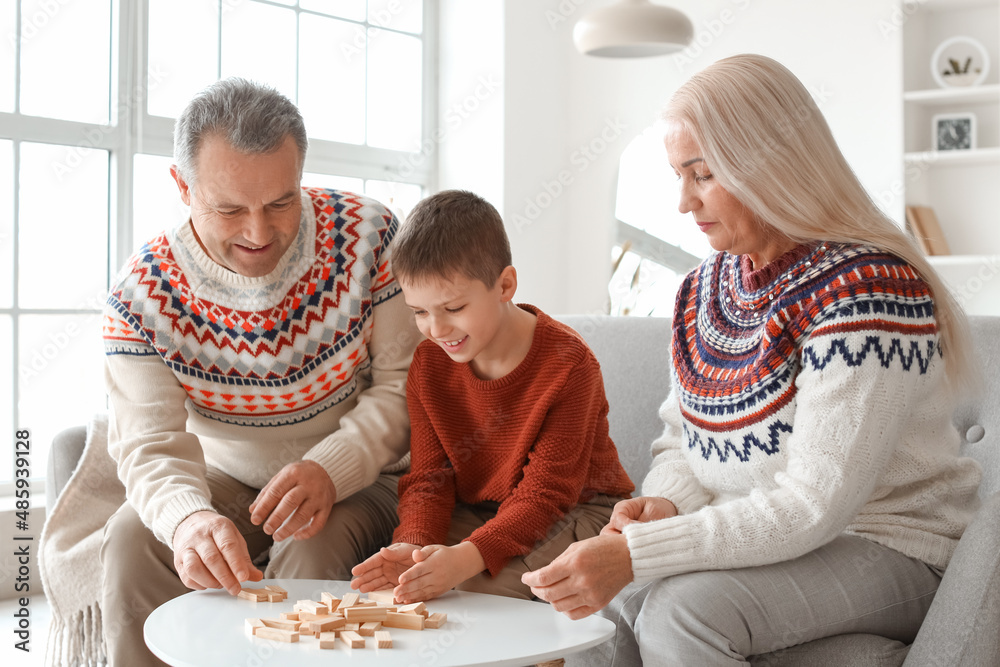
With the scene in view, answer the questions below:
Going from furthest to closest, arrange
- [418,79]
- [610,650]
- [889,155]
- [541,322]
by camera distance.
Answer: [418,79], [889,155], [541,322], [610,650]

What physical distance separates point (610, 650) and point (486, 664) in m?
0.39

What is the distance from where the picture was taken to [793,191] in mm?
1344

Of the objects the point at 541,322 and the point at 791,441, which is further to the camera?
the point at 541,322

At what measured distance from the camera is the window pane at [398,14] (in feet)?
15.2

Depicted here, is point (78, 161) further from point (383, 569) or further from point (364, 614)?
point (364, 614)

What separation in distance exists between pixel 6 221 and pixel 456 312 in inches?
95.8

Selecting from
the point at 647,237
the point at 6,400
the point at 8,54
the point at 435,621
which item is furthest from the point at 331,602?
the point at 647,237

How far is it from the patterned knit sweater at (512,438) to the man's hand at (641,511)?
15cm

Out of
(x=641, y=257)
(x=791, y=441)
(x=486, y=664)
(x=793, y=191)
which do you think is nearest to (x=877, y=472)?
(x=791, y=441)

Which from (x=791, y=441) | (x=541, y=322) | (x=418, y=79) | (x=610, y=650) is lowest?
(x=610, y=650)

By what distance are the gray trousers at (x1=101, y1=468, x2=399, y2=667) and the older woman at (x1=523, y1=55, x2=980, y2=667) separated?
0.48m

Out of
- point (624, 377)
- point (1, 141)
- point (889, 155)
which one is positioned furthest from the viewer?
point (889, 155)

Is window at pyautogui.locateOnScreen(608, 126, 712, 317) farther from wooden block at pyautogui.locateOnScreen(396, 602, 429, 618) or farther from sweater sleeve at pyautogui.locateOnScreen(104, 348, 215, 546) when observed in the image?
wooden block at pyautogui.locateOnScreen(396, 602, 429, 618)

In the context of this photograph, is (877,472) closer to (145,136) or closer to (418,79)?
(145,136)
